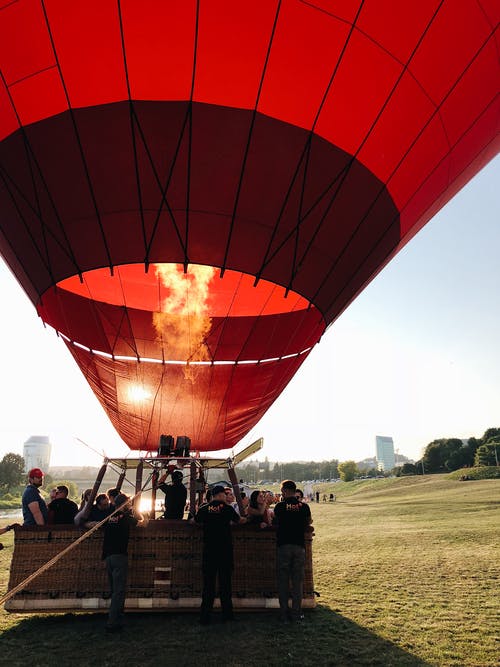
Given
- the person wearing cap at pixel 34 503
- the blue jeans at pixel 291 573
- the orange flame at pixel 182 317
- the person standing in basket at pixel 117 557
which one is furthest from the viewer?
the orange flame at pixel 182 317

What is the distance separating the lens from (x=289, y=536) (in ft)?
17.5

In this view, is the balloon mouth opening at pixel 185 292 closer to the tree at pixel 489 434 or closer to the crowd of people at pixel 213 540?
the crowd of people at pixel 213 540

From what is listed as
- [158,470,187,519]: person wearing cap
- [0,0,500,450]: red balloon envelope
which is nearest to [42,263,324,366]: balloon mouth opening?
[0,0,500,450]: red balloon envelope

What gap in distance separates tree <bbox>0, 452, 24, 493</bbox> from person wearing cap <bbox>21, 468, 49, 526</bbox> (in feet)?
268

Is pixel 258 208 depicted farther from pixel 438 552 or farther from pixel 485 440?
pixel 485 440

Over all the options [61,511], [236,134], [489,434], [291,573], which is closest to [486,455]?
[489,434]

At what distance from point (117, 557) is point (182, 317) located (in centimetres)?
461

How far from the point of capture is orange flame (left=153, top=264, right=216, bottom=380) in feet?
27.8

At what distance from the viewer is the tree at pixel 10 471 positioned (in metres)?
75.2

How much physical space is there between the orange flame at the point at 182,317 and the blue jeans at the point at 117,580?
432 centimetres

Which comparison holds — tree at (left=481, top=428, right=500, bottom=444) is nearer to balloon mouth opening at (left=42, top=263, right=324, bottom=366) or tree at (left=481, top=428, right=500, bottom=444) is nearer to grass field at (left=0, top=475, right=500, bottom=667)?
grass field at (left=0, top=475, right=500, bottom=667)

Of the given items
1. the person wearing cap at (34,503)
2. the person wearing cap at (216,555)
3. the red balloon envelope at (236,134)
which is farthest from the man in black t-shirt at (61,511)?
the red balloon envelope at (236,134)

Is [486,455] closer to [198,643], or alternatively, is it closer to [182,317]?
[182,317]

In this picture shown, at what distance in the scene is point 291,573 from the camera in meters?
5.34
